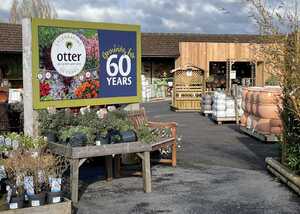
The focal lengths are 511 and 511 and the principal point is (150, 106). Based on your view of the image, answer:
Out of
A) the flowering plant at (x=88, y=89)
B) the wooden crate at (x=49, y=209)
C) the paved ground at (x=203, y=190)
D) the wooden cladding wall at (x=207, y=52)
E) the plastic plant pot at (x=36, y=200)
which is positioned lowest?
the paved ground at (x=203, y=190)

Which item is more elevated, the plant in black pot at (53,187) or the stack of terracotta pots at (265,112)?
the stack of terracotta pots at (265,112)

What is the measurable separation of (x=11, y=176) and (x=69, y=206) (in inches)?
29.0

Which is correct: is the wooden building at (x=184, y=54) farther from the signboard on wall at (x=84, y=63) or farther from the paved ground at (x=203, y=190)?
the signboard on wall at (x=84, y=63)

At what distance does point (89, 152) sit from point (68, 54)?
1975mm

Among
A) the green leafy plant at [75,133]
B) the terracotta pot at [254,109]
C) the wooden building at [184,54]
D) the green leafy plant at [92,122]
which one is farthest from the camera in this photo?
the wooden building at [184,54]

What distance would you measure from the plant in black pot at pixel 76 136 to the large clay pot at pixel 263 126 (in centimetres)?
675

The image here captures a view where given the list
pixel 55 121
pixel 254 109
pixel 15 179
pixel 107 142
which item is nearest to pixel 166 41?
pixel 254 109

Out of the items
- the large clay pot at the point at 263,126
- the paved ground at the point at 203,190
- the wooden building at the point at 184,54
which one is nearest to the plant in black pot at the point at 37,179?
the paved ground at the point at 203,190

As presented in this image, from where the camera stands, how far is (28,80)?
731cm

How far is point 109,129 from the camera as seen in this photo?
22.8ft

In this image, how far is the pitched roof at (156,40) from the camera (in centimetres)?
2583

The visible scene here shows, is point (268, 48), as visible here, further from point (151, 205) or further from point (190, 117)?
point (190, 117)

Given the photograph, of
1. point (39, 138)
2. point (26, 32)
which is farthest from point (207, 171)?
point (26, 32)

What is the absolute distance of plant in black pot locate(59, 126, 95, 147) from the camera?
6.46 metres
